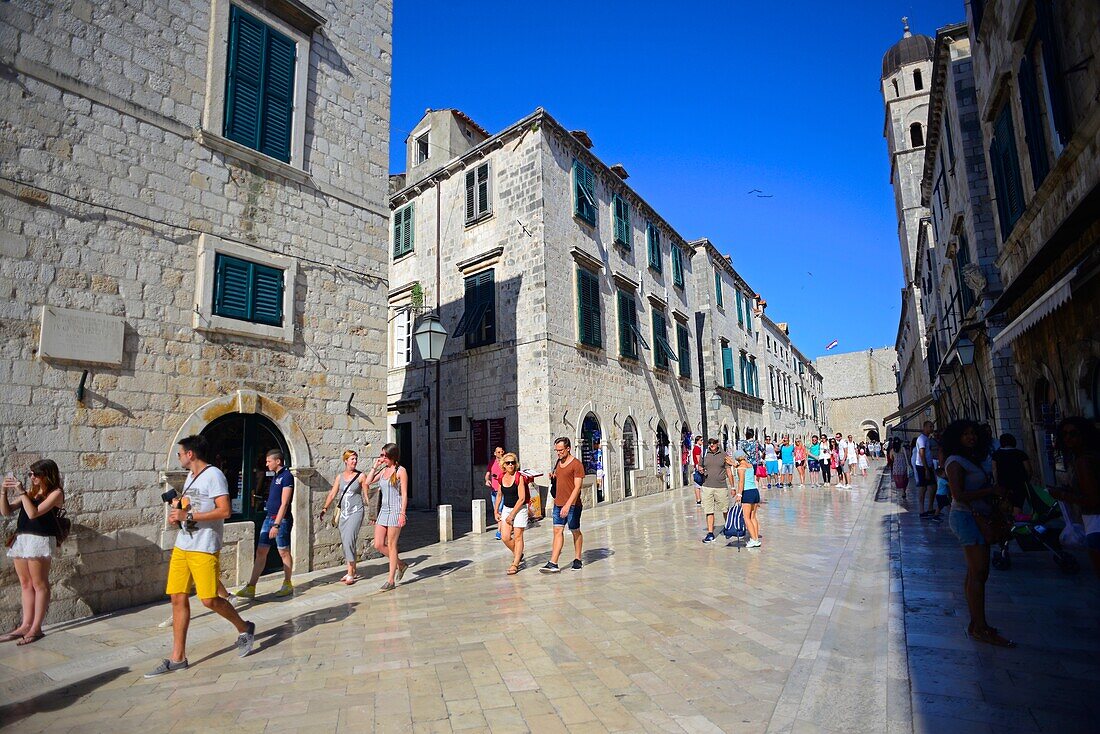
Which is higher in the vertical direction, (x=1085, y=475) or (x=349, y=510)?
(x=1085, y=475)

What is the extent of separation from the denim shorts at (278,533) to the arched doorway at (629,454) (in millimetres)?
12658

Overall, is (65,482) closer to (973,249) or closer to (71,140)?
(71,140)

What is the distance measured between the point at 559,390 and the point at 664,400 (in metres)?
7.38

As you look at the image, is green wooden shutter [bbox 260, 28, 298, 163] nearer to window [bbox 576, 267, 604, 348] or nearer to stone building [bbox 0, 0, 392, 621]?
stone building [bbox 0, 0, 392, 621]

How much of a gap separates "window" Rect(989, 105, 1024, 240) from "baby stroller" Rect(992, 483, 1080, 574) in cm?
494

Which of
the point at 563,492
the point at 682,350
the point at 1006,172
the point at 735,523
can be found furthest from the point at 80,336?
the point at 682,350

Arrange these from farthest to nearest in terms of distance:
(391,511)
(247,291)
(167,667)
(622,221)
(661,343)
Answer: (661,343), (622,221), (247,291), (391,511), (167,667)

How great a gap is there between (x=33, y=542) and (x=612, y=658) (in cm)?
538

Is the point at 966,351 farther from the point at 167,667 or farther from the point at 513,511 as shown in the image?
the point at 167,667

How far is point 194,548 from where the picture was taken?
437cm

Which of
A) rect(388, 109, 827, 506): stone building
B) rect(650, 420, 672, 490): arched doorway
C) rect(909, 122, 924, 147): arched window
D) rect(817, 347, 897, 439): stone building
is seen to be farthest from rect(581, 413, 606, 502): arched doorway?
rect(817, 347, 897, 439): stone building

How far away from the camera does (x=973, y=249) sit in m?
12.7

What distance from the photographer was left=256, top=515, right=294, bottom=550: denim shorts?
6625 mm

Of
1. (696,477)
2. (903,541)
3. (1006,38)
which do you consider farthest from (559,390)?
(1006,38)
